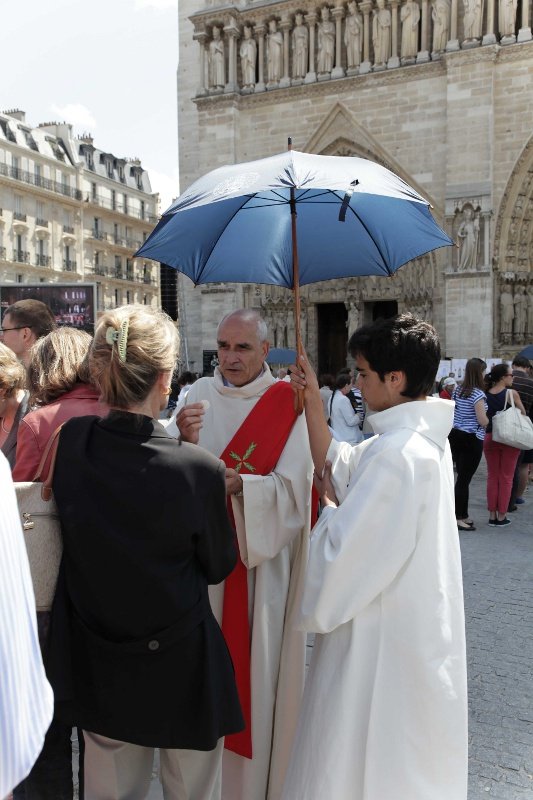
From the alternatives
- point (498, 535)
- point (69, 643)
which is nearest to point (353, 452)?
point (69, 643)

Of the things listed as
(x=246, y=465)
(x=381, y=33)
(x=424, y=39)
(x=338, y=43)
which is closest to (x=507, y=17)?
(x=424, y=39)

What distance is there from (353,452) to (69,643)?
122 cm

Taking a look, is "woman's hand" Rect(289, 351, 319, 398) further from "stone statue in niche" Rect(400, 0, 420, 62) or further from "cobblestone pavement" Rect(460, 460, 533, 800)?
"stone statue in niche" Rect(400, 0, 420, 62)

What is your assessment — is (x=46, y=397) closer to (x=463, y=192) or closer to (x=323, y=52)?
(x=463, y=192)

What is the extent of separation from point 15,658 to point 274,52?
22.1m

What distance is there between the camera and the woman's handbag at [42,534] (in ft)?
6.22

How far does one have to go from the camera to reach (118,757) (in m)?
1.98

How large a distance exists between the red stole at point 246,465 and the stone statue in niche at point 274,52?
65.4 ft

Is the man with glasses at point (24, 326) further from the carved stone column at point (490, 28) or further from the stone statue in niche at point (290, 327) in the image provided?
the stone statue in niche at point (290, 327)

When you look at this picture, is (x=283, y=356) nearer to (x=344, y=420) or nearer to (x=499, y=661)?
(x=344, y=420)

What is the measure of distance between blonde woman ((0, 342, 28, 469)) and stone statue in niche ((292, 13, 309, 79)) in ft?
64.4

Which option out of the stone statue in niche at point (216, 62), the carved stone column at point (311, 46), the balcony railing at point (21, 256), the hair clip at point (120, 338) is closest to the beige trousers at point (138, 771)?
the hair clip at point (120, 338)

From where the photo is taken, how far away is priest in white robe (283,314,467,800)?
6.58 feet

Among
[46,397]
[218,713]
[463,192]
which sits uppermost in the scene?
[463,192]
